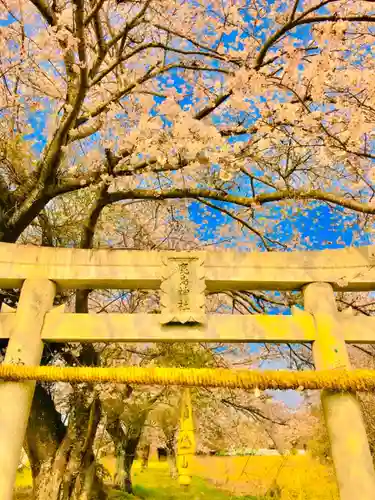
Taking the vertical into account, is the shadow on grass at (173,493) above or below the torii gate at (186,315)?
below

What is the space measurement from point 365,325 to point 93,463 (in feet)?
17.2

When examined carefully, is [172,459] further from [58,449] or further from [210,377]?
[210,377]

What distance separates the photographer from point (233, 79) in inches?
190

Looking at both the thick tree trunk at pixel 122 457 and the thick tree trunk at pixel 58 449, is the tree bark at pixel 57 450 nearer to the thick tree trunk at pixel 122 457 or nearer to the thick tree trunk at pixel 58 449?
the thick tree trunk at pixel 58 449

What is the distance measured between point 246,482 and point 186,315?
7442 millimetres

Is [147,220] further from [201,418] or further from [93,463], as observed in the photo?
[201,418]

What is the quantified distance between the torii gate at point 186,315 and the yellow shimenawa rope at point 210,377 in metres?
0.04

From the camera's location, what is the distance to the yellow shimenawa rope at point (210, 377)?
3541 mm

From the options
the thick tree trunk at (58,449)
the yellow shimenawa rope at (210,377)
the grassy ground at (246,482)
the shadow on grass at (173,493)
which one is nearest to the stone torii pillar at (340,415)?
the yellow shimenawa rope at (210,377)

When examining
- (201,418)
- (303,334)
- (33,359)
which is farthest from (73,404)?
(201,418)

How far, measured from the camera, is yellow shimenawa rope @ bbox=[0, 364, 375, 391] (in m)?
3.54

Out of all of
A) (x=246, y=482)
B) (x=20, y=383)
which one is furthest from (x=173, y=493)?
(x=20, y=383)

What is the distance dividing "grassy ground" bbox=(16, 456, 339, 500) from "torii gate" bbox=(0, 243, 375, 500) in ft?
5.84

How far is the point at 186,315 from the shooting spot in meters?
4.08
